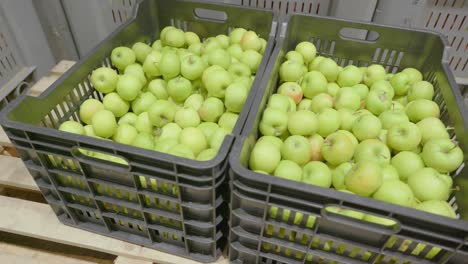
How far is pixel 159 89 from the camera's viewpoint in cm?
107

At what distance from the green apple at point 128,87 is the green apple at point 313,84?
1.72ft

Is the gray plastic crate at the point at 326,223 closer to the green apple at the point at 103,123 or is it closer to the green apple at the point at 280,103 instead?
the green apple at the point at 280,103

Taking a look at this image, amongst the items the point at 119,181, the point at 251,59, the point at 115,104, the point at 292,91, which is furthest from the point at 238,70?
the point at 119,181

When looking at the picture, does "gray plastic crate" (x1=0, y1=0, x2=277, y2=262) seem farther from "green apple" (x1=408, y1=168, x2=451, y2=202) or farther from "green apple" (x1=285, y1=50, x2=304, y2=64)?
"green apple" (x1=408, y1=168, x2=451, y2=202)

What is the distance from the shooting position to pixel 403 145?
2.86 ft

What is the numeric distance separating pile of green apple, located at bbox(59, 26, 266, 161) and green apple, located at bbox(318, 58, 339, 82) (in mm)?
211

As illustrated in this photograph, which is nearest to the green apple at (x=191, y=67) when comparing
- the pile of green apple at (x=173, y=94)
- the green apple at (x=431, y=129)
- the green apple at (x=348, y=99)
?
the pile of green apple at (x=173, y=94)

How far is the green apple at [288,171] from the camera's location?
0.77 metres

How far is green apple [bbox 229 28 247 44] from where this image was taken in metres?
1.18

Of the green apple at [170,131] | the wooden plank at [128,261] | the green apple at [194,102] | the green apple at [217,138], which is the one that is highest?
the green apple at [217,138]

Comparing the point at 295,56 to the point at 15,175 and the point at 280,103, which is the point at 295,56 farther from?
the point at 15,175

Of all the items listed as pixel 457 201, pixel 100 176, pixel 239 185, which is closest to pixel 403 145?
pixel 457 201

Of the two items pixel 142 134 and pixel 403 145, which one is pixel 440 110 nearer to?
pixel 403 145

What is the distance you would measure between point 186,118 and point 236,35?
0.42 meters
